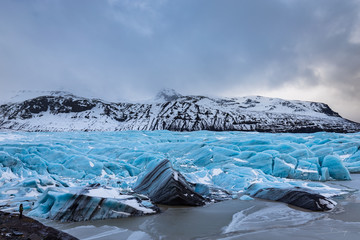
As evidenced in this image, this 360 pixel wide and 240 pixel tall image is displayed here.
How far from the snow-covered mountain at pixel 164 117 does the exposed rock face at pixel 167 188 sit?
67.7 m

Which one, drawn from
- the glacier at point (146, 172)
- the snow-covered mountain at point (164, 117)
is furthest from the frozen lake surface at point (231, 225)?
the snow-covered mountain at point (164, 117)

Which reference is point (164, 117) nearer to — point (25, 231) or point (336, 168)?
point (336, 168)

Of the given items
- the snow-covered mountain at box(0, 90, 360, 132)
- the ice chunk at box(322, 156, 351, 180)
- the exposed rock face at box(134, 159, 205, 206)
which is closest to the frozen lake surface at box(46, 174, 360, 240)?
the exposed rock face at box(134, 159, 205, 206)

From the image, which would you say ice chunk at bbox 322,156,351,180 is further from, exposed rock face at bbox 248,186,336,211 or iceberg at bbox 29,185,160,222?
iceberg at bbox 29,185,160,222

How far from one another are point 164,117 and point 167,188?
80.7 meters

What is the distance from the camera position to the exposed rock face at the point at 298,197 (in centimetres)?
592

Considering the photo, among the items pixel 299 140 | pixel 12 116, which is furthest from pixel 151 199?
pixel 12 116

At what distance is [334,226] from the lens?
446cm

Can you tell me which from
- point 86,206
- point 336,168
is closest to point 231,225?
point 86,206

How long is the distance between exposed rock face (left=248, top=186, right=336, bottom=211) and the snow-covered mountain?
67045 mm

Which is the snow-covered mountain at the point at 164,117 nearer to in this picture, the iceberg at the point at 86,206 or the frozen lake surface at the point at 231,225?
the frozen lake surface at the point at 231,225

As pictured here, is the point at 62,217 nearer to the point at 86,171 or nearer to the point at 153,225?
the point at 153,225

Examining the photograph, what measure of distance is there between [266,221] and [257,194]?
9.33 feet

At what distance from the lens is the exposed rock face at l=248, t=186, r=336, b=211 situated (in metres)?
5.92
